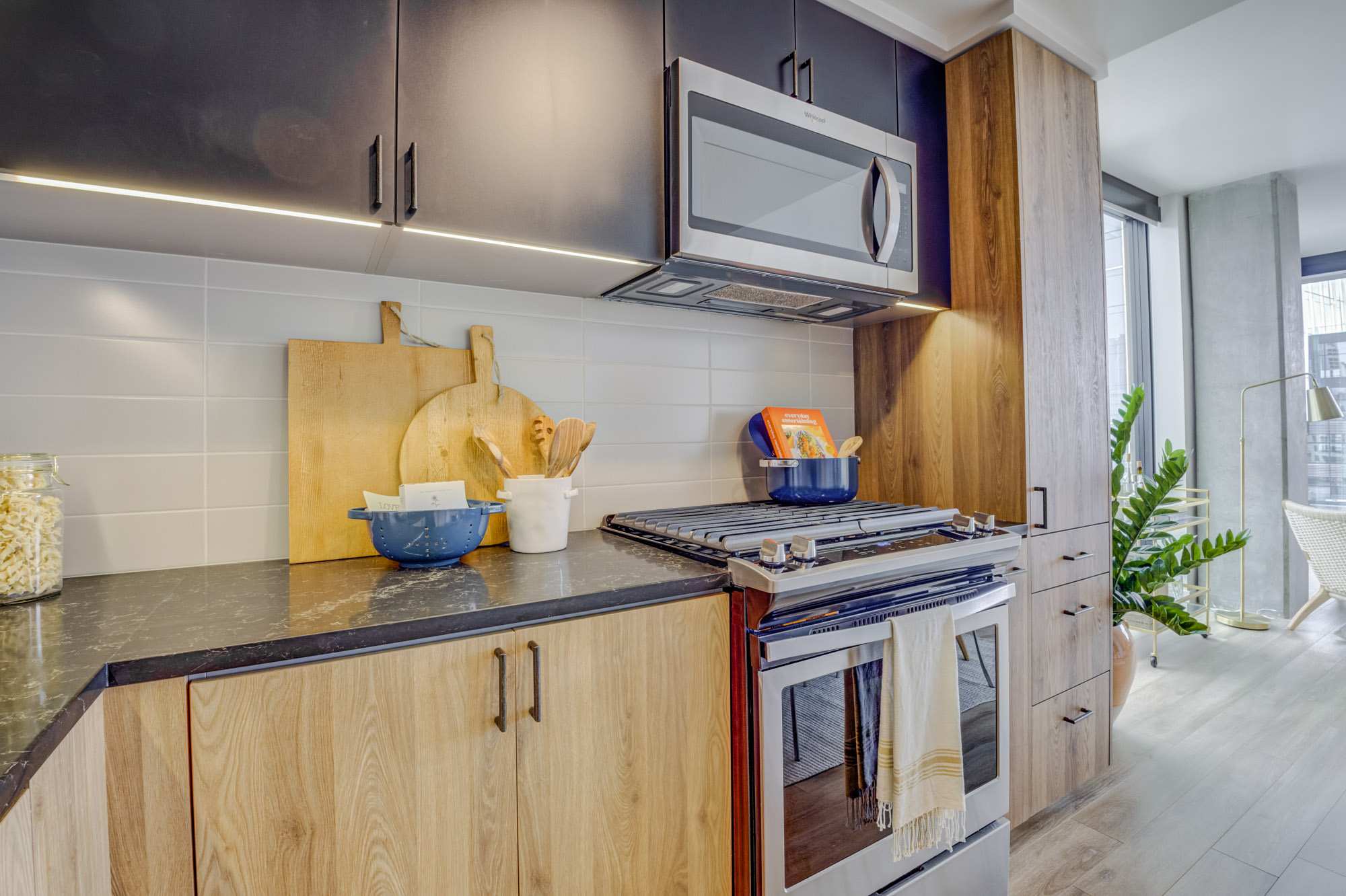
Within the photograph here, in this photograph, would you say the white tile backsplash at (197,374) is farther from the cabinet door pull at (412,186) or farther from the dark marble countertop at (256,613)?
the cabinet door pull at (412,186)

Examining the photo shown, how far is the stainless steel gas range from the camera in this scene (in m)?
1.20

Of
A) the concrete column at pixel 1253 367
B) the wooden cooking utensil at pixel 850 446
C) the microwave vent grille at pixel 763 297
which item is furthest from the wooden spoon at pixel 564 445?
the concrete column at pixel 1253 367

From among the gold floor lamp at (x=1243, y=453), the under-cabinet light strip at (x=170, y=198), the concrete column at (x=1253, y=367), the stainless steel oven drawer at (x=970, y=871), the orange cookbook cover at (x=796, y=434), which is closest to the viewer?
the under-cabinet light strip at (x=170, y=198)

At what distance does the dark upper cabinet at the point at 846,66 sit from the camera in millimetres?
1680

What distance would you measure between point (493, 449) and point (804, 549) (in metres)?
0.75

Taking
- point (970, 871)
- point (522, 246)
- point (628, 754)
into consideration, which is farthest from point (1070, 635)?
point (522, 246)

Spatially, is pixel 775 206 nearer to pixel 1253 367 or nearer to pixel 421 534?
pixel 421 534

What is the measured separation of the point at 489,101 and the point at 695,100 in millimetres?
474

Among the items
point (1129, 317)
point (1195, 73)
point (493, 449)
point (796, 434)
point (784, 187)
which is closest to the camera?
point (493, 449)

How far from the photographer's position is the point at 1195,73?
2.62 metres

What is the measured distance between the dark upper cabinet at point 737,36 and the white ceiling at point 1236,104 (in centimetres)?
168

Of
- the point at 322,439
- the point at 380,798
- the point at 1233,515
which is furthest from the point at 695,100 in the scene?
the point at 1233,515

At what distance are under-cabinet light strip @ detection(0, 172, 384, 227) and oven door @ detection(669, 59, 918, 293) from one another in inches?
26.0

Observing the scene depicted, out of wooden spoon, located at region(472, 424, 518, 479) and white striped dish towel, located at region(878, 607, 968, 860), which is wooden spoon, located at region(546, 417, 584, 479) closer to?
wooden spoon, located at region(472, 424, 518, 479)
